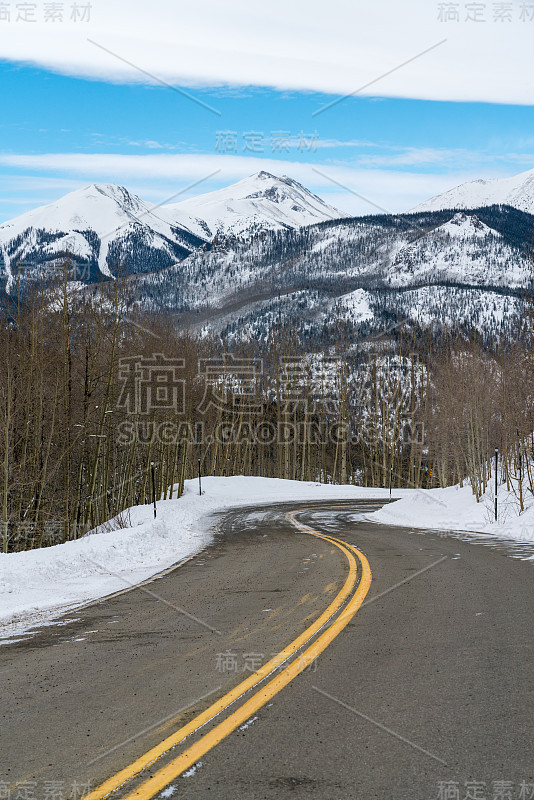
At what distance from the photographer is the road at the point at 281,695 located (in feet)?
12.4

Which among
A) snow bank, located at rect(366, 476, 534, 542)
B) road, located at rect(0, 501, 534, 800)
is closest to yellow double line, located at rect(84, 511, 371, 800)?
road, located at rect(0, 501, 534, 800)

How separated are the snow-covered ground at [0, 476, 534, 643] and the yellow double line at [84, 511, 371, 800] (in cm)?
331

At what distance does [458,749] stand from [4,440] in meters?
21.8

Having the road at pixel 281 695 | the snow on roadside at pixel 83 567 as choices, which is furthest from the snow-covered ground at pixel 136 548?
the road at pixel 281 695

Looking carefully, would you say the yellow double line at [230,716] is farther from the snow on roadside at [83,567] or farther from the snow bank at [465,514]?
the snow bank at [465,514]

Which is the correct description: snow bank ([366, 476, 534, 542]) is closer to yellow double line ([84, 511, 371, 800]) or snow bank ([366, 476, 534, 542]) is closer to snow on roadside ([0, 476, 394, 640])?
snow on roadside ([0, 476, 394, 640])

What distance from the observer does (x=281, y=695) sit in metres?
5.20

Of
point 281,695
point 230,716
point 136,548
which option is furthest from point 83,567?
point 230,716

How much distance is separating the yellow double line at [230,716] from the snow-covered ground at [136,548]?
331 centimetres

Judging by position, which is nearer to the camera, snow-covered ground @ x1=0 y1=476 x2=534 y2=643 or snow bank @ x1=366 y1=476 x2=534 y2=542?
snow-covered ground @ x1=0 y1=476 x2=534 y2=643

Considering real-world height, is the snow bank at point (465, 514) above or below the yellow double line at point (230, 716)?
below

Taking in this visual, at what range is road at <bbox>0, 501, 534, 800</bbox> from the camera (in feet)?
12.4

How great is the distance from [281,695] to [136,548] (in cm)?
1183

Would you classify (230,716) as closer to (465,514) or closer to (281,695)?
(281,695)
